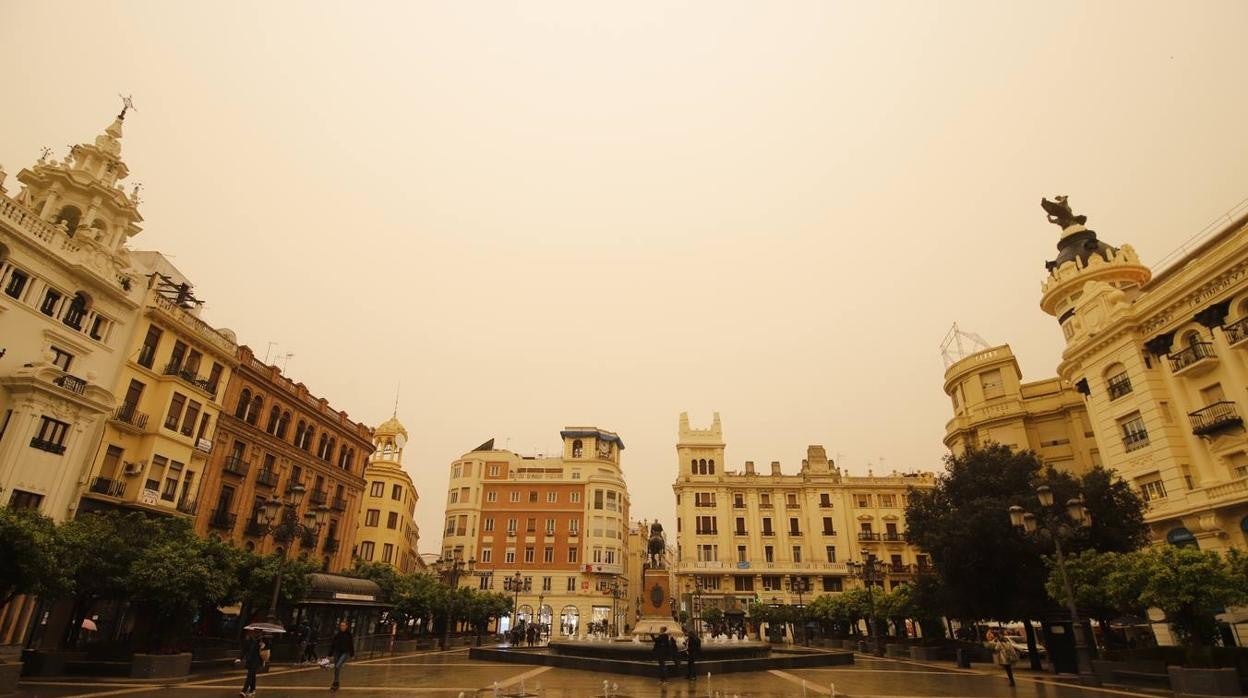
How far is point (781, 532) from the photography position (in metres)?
64.8

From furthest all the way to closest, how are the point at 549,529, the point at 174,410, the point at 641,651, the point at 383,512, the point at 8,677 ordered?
the point at 549,529
the point at 383,512
the point at 174,410
the point at 641,651
the point at 8,677

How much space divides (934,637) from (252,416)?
1635 inches

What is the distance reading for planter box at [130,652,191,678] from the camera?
1833cm

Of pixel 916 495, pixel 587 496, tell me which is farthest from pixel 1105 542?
pixel 587 496

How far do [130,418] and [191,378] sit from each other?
356 centimetres

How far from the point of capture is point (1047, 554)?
24453 millimetres

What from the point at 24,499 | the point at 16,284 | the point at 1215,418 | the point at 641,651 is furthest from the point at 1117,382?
the point at 16,284

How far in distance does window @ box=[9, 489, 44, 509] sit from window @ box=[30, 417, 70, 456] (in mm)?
1698

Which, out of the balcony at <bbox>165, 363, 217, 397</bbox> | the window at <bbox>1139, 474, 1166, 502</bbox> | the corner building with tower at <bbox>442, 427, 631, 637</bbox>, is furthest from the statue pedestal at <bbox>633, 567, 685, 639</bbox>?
the corner building with tower at <bbox>442, 427, 631, 637</bbox>

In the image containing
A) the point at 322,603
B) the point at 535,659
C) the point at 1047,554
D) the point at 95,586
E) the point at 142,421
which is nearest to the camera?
the point at 95,586

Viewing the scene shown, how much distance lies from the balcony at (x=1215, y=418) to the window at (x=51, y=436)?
48.0m

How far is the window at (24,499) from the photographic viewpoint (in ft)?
74.5

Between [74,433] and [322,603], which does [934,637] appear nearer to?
[322,603]

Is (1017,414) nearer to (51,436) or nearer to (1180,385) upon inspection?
(1180,385)
